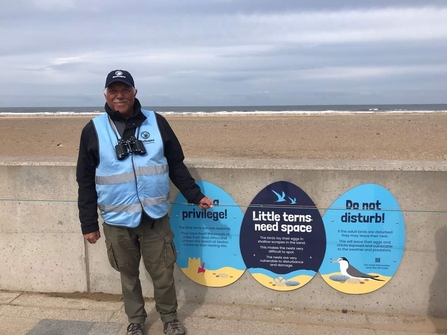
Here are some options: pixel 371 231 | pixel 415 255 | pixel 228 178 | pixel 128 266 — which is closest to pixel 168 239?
pixel 128 266

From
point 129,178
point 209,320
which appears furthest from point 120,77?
A: point 209,320

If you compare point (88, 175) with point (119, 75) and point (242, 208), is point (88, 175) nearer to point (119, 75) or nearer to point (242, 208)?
point (119, 75)

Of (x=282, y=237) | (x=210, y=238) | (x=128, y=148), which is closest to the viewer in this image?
(x=128, y=148)

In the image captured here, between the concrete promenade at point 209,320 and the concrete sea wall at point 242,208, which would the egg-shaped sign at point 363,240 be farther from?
the concrete promenade at point 209,320

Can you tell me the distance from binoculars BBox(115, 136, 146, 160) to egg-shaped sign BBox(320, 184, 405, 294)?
1694mm

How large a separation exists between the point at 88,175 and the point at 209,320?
1.63 metres

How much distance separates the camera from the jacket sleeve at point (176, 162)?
128 inches

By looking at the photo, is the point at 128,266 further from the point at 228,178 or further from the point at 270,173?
the point at 270,173

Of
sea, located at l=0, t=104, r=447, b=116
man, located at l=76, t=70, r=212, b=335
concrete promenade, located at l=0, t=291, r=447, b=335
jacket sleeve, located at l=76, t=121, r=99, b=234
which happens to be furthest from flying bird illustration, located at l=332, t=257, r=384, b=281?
sea, located at l=0, t=104, r=447, b=116

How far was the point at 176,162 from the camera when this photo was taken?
3.32 m

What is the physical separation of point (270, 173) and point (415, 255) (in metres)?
1.41

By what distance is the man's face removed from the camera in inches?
123

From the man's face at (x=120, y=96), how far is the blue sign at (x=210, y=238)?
1.03 metres

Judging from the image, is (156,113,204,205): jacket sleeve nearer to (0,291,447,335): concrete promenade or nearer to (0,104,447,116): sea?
(0,291,447,335): concrete promenade
